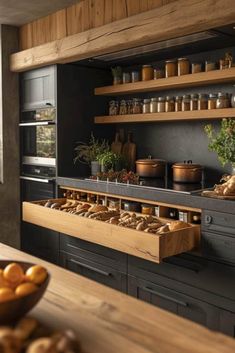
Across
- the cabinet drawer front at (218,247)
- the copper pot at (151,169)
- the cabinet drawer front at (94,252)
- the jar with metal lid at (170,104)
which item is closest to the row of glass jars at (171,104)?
the jar with metal lid at (170,104)

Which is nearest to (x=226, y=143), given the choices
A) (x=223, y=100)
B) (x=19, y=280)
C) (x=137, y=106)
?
(x=223, y=100)

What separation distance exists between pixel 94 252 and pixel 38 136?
1378mm

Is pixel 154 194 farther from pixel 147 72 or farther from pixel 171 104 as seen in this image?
pixel 147 72

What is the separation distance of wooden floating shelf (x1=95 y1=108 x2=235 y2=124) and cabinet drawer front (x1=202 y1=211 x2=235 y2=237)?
75 centimetres

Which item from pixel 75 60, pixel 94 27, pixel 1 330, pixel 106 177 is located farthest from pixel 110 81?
pixel 1 330

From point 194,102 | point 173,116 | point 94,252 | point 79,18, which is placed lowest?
point 94,252

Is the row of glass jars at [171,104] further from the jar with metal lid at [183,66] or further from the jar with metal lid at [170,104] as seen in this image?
the jar with metal lid at [183,66]

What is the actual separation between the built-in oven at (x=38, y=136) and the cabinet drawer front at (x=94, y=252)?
2.43ft

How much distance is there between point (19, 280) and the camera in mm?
1096

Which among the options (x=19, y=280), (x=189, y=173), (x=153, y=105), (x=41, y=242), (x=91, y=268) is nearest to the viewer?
(x=19, y=280)

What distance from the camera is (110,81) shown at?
4043 mm

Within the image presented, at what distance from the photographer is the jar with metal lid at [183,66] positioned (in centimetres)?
319

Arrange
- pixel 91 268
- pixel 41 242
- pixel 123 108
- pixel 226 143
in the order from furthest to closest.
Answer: pixel 41 242 → pixel 123 108 → pixel 91 268 → pixel 226 143

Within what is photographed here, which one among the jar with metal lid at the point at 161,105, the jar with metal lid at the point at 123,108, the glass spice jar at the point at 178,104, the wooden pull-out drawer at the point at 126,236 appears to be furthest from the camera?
the jar with metal lid at the point at 123,108
